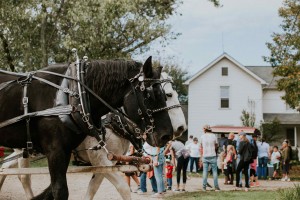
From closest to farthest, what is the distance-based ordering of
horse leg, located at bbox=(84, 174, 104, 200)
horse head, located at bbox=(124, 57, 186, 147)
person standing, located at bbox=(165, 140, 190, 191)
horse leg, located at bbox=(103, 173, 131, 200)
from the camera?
horse head, located at bbox=(124, 57, 186, 147), horse leg, located at bbox=(103, 173, 131, 200), horse leg, located at bbox=(84, 174, 104, 200), person standing, located at bbox=(165, 140, 190, 191)

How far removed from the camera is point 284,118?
4525cm

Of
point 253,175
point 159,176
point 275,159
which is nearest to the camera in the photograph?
point 159,176

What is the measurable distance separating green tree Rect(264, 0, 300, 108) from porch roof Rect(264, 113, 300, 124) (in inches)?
674

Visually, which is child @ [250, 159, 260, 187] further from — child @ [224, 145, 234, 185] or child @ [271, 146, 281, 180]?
child @ [271, 146, 281, 180]

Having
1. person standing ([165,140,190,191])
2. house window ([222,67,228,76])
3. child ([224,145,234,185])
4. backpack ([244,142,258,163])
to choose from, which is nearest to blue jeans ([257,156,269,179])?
child ([224,145,234,185])

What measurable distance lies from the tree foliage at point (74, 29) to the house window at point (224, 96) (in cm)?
1710

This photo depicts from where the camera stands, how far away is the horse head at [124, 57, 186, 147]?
579 centimetres

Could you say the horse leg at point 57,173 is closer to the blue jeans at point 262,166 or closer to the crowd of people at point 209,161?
the crowd of people at point 209,161

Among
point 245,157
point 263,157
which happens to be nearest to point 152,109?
point 245,157

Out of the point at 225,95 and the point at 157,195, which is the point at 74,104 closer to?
the point at 157,195

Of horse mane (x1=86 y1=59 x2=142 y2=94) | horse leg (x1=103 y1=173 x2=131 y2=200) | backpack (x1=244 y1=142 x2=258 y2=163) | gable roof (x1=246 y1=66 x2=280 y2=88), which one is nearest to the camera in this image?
horse mane (x1=86 y1=59 x2=142 y2=94)

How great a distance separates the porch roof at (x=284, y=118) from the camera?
1754 inches

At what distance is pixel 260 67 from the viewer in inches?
1989

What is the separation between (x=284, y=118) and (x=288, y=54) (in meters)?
18.6
